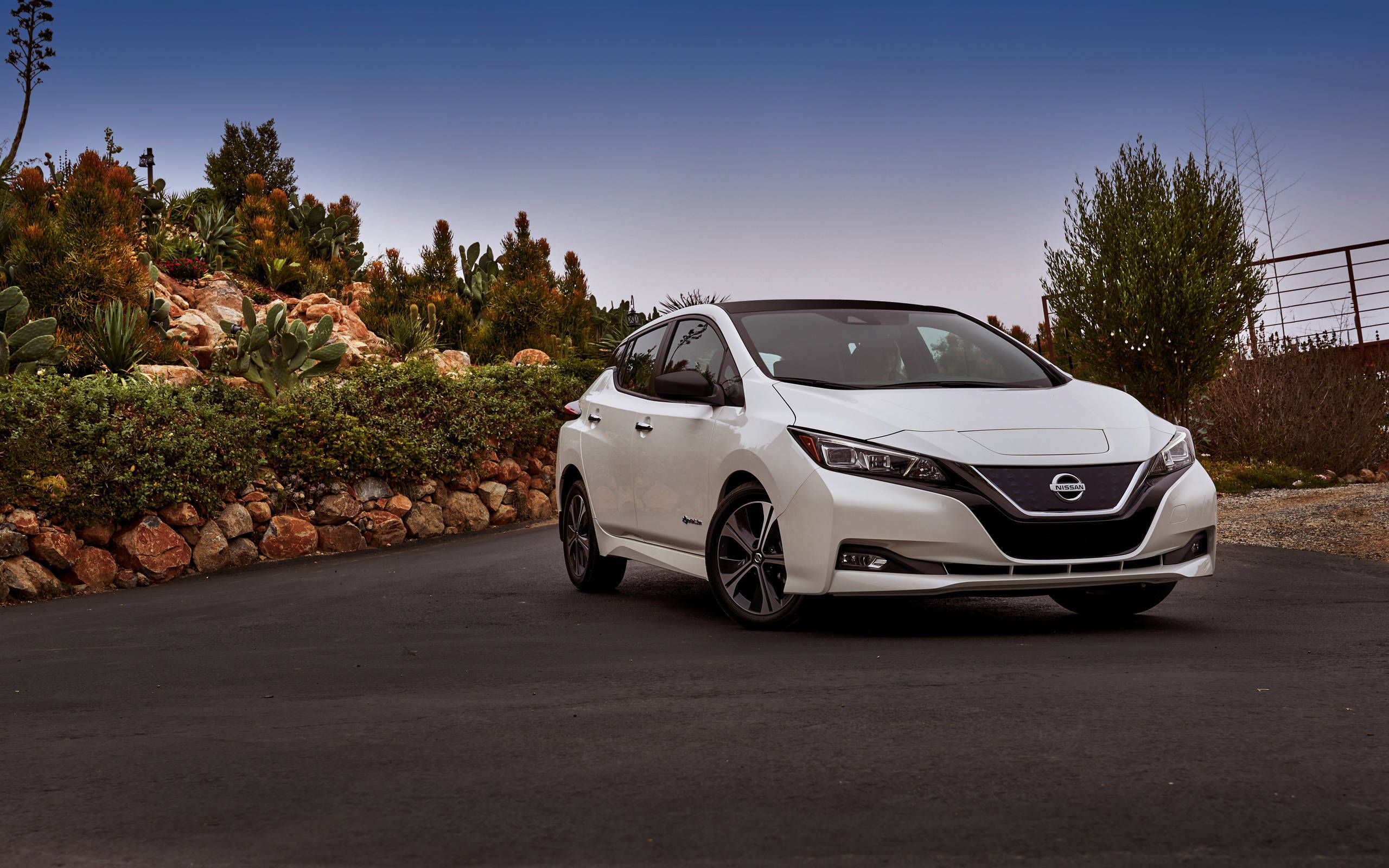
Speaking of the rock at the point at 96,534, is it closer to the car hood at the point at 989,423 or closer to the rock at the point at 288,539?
the rock at the point at 288,539

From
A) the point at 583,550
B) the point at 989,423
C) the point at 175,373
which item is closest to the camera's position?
the point at 989,423

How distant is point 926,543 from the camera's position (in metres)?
5.95


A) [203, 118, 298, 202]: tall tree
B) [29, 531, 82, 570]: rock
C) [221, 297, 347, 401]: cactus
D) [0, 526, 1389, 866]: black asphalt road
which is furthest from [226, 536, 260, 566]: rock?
[203, 118, 298, 202]: tall tree

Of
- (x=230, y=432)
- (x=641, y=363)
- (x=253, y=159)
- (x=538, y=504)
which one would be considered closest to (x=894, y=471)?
(x=641, y=363)

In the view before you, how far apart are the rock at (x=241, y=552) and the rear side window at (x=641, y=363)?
5216 millimetres

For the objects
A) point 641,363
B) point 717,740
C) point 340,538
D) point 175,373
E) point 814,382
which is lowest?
point 717,740

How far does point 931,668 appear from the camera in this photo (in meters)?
5.48

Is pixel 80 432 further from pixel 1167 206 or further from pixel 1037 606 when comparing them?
pixel 1167 206

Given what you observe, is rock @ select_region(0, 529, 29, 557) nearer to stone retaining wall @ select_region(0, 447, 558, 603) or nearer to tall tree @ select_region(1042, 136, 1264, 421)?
stone retaining wall @ select_region(0, 447, 558, 603)

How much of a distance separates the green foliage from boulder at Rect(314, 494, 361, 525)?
1.05 meters

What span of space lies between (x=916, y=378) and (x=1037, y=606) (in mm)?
1762

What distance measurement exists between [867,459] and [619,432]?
2.48 metres

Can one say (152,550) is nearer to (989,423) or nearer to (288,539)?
(288,539)

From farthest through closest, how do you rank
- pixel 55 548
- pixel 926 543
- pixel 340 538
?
pixel 340 538 → pixel 55 548 → pixel 926 543
